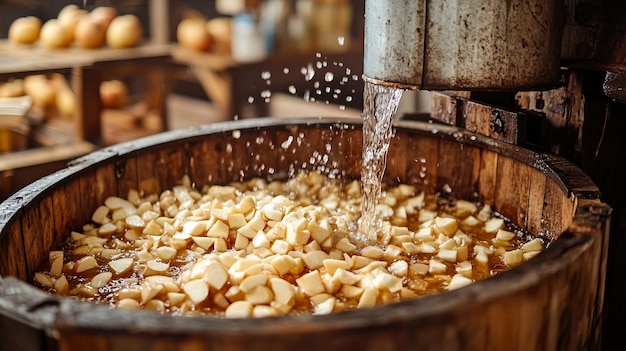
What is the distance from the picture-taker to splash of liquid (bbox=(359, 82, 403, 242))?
2.36 m

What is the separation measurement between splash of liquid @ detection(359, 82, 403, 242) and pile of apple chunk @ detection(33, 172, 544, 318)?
51 millimetres

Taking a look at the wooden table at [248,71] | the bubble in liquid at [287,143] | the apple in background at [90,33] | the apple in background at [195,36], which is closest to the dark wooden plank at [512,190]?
the bubble in liquid at [287,143]

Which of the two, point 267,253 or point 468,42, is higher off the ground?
point 468,42

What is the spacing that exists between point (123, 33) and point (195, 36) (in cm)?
56

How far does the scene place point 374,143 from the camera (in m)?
2.54

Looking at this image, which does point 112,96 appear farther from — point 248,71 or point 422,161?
point 422,161

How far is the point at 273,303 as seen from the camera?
1650 mm

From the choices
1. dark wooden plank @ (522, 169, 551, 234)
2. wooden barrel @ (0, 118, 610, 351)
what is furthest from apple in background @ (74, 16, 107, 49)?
dark wooden plank @ (522, 169, 551, 234)

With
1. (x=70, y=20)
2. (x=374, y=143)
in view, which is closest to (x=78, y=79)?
(x=70, y=20)

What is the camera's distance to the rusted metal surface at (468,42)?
1.93 m

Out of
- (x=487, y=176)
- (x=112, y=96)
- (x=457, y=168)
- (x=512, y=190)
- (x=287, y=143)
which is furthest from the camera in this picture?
(x=112, y=96)

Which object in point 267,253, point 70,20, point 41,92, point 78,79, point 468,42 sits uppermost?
point 70,20

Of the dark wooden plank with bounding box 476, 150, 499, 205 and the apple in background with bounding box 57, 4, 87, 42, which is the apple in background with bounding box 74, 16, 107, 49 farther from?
the dark wooden plank with bounding box 476, 150, 499, 205

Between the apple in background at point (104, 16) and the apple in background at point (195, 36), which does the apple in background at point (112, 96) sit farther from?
the apple in background at point (195, 36)
